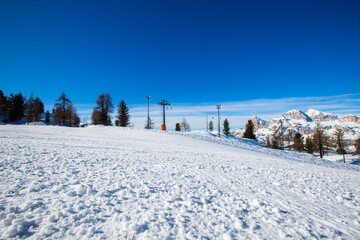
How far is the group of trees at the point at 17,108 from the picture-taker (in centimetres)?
5025

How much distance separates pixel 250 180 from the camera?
6.10 meters

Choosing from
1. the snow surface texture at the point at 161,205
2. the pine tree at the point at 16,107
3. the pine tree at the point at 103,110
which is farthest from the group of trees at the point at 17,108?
the snow surface texture at the point at 161,205

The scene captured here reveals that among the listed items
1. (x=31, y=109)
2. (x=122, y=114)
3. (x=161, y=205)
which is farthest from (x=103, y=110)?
(x=161, y=205)

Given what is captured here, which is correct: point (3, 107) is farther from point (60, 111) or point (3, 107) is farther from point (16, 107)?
point (60, 111)

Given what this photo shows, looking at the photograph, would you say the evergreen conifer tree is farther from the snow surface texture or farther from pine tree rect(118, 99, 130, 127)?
the snow surface texture


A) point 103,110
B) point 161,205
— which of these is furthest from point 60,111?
point 161,205

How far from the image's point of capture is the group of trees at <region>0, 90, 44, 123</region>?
5025cm

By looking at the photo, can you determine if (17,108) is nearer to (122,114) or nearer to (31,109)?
(31,109)

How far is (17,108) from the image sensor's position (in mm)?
52750

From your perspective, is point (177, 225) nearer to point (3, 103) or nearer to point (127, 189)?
point (127, 189)

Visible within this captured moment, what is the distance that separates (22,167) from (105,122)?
40.4m

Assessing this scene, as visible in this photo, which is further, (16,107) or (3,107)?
(16,107)

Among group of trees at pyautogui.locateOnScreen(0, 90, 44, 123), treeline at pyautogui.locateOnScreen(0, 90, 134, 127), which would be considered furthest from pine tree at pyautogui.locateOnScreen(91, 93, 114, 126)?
group of trees at pyautogui.locateOnScreen(0, 90, 44, 123)

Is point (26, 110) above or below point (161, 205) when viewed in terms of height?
above
